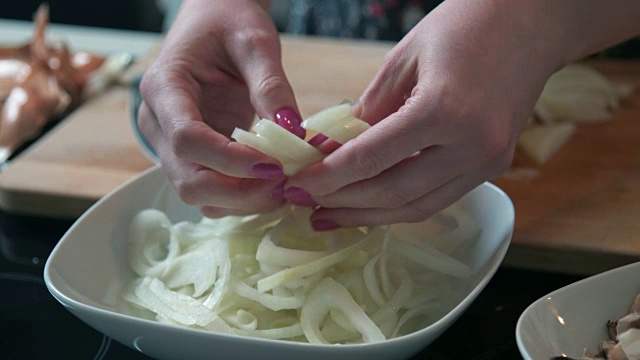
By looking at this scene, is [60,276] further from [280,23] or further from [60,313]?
[280,23]

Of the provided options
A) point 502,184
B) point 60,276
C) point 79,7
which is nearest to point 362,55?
point 502,184

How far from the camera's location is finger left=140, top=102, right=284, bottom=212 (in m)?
1.05

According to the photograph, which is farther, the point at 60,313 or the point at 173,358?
the point at 60,313

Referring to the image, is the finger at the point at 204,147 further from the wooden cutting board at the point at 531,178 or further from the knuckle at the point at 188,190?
the wooden cutting board at the point at 531,178

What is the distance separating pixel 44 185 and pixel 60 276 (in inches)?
17.0

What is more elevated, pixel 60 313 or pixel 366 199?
pixel 366 199

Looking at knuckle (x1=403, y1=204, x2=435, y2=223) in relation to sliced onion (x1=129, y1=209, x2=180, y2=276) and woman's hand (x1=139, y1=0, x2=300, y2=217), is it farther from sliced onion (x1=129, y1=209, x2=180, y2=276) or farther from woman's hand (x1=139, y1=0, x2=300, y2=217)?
sliced onion (x1=129, y1=209, x2=180, y2=276)

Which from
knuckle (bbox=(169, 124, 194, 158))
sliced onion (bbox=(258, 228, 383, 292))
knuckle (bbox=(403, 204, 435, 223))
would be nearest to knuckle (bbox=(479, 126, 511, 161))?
knuckle (bbox=(403, 204, 435, 223))

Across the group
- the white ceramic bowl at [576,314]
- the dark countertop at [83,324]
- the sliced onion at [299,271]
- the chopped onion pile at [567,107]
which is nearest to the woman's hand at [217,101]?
the sliced onion at [299,271]

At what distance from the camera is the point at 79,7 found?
327 centimetres

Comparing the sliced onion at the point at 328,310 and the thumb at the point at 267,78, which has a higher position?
the thumb at the point at 267,78

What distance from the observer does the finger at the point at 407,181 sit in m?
0.97

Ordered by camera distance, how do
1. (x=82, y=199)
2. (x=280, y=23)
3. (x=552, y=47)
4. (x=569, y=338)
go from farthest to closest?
1. (x=280, y=23)
2. (x=82, y=199)
3. (x=552, y=47)
4. (x=569, y=338)

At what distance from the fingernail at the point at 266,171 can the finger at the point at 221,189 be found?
36 mm
